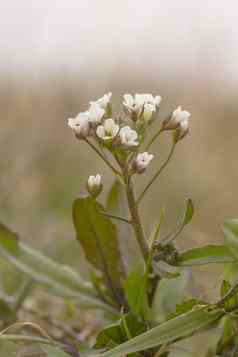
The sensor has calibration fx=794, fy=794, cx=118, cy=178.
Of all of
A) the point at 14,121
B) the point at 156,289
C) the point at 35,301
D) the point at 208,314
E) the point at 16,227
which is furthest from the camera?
the point at 14,121

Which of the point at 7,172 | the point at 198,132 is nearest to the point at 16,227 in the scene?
the point at 7,172

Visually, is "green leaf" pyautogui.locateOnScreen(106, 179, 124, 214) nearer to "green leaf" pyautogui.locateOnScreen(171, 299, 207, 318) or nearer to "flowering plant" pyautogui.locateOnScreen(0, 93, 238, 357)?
"flowering plant" pyautogui.locateOnScreen(0, 93, 238, 357)

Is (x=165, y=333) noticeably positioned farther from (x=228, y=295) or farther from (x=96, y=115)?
(x=96, y=115)

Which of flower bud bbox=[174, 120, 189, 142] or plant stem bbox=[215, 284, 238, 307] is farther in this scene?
flower bud bbox=[174, 120, 189, 142]

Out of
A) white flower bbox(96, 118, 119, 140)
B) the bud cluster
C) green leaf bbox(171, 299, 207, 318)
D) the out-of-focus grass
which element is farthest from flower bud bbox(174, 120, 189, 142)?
the out-of-focus grass

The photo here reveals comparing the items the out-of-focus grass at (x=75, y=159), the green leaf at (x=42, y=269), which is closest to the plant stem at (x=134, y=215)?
the green leaf at (x=42, y=269)

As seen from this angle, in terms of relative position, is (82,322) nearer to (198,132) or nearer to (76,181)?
(76,181)
